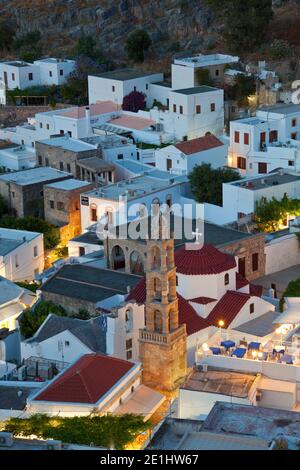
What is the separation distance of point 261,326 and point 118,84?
97.9ft

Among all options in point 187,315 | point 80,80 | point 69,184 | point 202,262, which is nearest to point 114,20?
point 80,80

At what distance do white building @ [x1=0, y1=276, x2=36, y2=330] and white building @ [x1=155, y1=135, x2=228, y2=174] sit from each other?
40.6 feet

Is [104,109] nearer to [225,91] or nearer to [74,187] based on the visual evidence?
[225,91]

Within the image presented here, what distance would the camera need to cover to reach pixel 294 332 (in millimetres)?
31438

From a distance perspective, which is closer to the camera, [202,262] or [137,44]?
[202,262]

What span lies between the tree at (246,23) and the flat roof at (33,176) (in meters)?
Result: 16.0

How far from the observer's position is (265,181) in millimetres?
44312

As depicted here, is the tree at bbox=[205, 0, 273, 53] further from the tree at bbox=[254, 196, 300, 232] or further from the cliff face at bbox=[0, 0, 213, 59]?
the tree at bbox=[254, 196, 300, 232]

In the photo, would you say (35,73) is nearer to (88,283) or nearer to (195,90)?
(195,90)

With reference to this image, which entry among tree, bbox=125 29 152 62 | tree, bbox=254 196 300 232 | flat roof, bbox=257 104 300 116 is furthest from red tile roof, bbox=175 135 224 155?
tree, bbox=125 29 152 62

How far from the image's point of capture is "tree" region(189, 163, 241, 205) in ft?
149

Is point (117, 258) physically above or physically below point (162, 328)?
below

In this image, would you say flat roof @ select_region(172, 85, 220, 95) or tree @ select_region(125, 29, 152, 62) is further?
tree @ select_region(125, 29, 152, 62)
